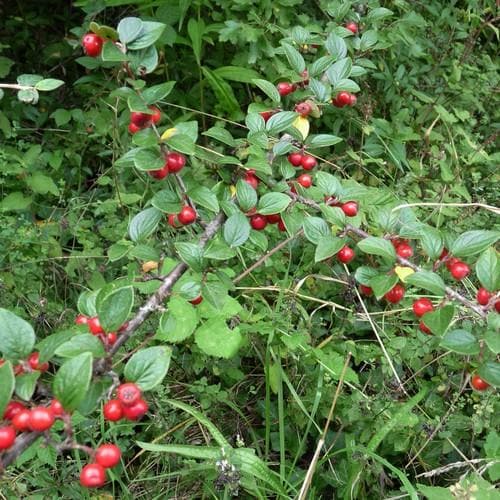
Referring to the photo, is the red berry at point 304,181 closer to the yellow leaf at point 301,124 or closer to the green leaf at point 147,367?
the yellow leaf at point 301,124

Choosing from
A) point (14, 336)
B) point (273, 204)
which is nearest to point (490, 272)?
point (273, 204)

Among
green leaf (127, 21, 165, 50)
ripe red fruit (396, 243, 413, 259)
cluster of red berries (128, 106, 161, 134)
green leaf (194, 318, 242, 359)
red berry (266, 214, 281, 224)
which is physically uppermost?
green leaf (127, 21, 165, 50)

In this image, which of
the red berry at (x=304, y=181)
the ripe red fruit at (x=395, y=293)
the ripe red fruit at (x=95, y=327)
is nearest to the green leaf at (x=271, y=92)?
the red berry at (x=304, y=181)

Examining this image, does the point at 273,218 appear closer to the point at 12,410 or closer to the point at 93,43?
the point at 93,43

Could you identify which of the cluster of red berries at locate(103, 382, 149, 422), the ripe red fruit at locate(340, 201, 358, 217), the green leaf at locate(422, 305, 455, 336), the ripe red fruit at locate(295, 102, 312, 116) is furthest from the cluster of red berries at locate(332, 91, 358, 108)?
the cluster of red berries at locate(103, 382, 149, 422)

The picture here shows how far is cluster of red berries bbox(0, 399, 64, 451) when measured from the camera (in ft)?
2.64

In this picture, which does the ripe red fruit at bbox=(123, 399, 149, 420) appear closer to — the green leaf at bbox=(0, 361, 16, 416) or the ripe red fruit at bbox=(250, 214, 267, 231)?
the green leaf at bbox=(0, 361, 16, 416)

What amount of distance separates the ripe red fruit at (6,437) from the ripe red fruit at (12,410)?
0.03 m

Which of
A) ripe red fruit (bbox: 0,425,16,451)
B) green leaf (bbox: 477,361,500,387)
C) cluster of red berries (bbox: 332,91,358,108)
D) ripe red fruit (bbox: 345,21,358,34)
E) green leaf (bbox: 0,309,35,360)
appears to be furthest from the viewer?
ripe red fruit (bbox: 345,21,358,34)

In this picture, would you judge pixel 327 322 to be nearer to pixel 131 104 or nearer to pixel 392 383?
pixel 392 383

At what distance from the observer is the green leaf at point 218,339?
5.89ft

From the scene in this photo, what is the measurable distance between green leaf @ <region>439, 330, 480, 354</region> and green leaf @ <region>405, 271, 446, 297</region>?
0.08 meters

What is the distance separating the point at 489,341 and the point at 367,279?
0.97ft

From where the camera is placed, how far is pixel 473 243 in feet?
3.86
